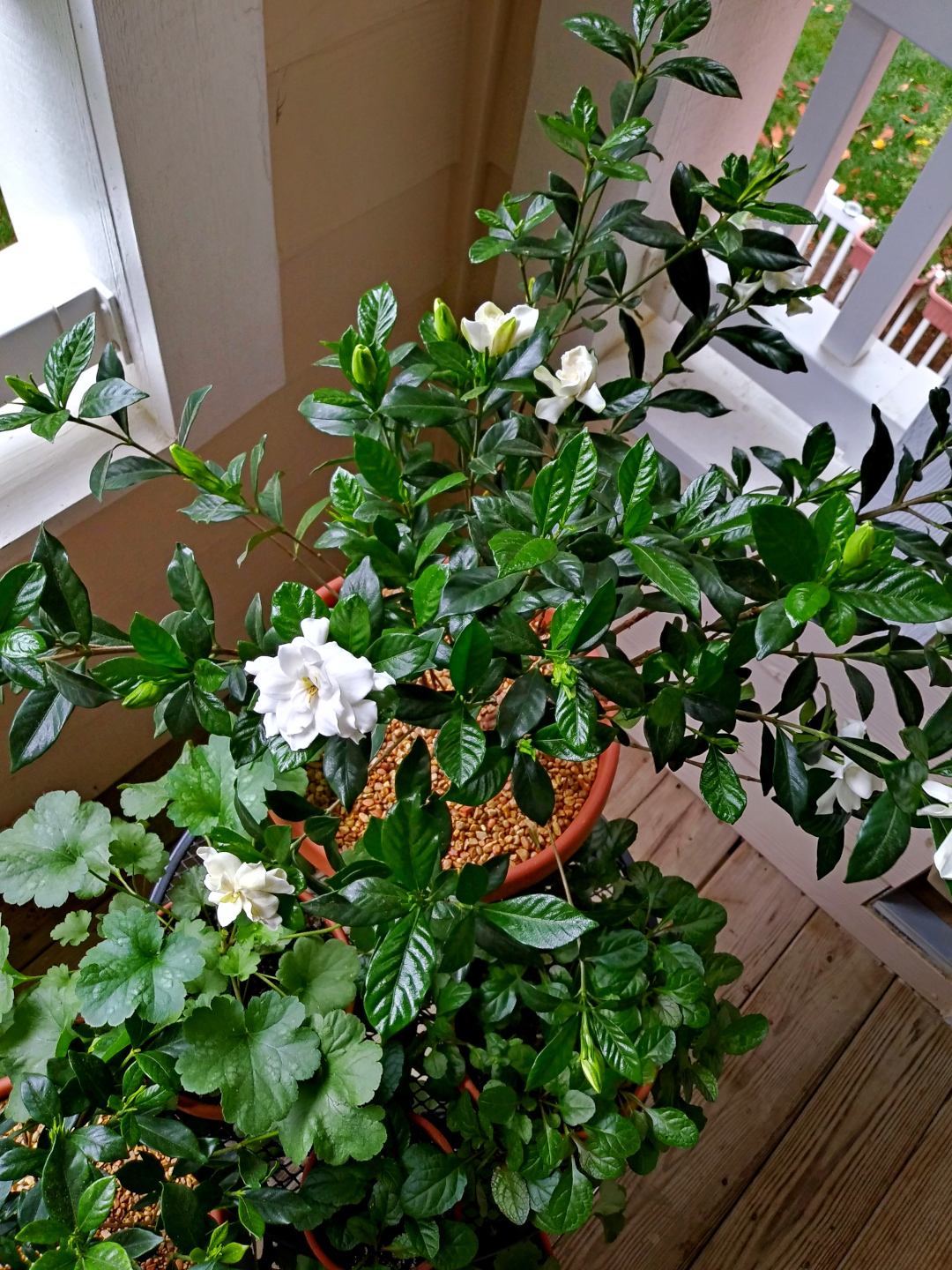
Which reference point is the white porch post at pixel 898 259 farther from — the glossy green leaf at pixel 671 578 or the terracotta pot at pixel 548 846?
the glossy green leaf at pixel 671 578

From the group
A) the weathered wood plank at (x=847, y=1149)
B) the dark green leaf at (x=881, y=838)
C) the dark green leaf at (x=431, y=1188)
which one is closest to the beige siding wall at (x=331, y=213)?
the dark green leaf at (x=431, y=1188)

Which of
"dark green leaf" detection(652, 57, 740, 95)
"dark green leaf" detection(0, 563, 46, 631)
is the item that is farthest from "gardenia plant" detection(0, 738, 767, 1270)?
"dark green leaf" detection(652, 57, 740, 95)

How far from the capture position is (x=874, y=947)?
4.80 feet

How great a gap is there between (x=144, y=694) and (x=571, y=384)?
1.22 ft

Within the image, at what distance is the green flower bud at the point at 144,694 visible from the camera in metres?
0.65

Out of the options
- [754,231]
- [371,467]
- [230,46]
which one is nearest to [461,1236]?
[371,467]

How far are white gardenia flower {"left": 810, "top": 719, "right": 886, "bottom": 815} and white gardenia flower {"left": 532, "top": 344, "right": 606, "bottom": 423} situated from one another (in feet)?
1.00

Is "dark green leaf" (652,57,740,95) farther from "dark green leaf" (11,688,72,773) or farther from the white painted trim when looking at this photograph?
"dark green leaf" (11,688,72,773)

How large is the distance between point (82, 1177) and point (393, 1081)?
0.24 meters

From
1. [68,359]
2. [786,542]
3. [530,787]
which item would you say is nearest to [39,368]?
[68,359]

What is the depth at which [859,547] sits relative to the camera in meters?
0.54

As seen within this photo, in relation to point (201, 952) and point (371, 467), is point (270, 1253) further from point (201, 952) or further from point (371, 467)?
point (371, 467)

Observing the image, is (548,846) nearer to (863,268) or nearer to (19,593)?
(19,593)

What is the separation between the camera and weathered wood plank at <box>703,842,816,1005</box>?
1456 mm
